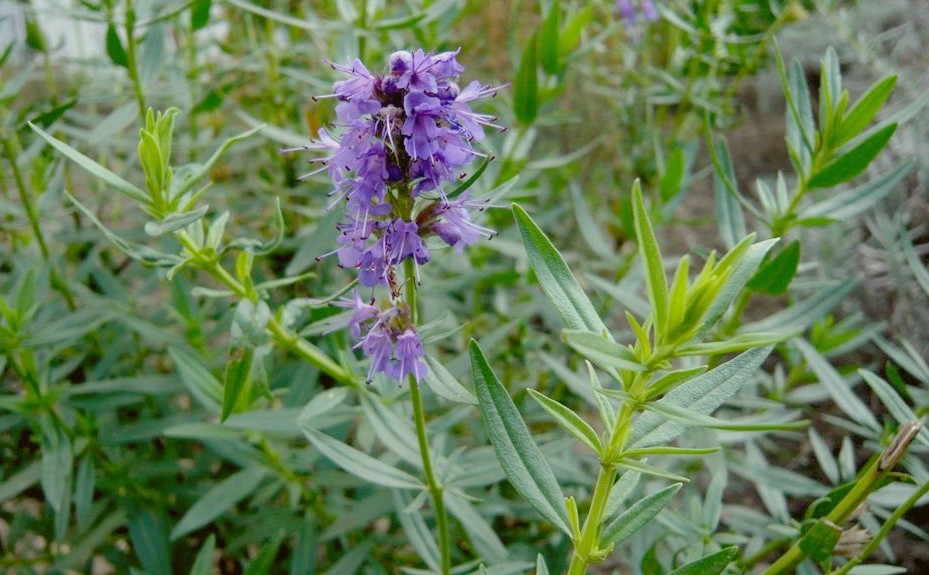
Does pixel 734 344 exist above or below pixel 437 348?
above

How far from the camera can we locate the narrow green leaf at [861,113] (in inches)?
51.6

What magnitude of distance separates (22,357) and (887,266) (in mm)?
2551

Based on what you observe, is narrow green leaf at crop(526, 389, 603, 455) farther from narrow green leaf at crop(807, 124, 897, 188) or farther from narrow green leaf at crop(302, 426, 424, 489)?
narrow green leaf at crop(807, 124, 897, 188)

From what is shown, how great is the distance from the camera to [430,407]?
1811 millimetres

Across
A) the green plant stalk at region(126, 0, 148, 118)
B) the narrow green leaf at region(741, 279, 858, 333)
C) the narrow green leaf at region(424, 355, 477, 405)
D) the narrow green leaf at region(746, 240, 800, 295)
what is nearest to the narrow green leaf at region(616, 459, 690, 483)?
the narrow green leaf at region(424, 355, 477, 405)

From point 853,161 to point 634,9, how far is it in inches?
50.7

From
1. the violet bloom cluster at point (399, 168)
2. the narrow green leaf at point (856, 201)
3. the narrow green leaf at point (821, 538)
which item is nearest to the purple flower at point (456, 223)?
the violet bloom cluster at point (399, 168)

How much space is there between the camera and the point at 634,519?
964mm

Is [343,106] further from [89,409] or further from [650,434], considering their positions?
[89,409]

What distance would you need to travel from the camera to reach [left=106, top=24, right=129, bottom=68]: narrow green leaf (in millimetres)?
1591

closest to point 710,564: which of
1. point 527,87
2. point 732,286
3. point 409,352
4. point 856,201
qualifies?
point 732,286

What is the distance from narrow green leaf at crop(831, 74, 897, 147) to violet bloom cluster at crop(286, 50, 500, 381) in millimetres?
649

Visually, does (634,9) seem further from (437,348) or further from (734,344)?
(734,344)

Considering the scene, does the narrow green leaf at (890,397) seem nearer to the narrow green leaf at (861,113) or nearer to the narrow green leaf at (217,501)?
the narrow green leaf at (861,113)
